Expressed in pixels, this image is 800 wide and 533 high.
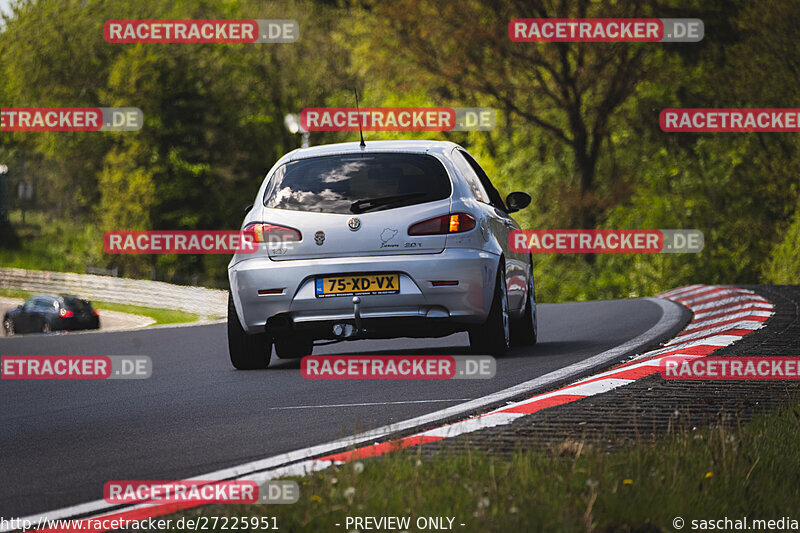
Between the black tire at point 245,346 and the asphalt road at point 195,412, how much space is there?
7.0 inches

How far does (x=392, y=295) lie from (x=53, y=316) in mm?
31459

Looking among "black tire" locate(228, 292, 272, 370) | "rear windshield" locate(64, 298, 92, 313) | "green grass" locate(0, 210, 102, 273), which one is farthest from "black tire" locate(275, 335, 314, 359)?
"green grass" locate(0, 210, 102, 273)

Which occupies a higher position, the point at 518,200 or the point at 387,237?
the point at 518,200

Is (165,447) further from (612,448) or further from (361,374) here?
(361,374)

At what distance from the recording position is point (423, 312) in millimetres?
9984

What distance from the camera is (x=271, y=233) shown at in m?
10.2

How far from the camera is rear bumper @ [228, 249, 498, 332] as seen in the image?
9945mm

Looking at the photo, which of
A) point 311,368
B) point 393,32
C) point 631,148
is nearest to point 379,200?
point 311,368

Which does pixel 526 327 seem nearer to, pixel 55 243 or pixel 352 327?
pixel 352 327

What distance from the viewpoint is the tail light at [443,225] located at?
10.0 metres

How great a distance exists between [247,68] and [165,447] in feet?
189

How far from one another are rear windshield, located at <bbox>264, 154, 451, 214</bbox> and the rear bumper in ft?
1.57

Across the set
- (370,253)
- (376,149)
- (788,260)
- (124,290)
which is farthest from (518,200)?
(124,290)

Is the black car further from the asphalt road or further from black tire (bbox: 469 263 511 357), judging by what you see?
black tire (bbox: 469 263 511 357)
